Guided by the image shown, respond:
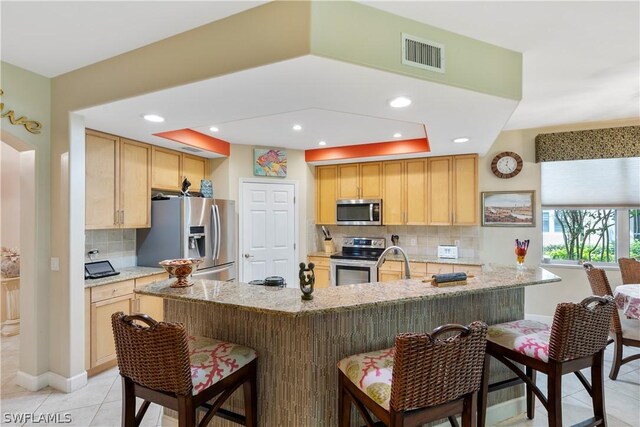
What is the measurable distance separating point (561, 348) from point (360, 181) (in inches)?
143

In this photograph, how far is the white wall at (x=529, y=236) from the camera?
418 cm

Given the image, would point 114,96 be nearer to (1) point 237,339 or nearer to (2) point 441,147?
(1) point 237,339

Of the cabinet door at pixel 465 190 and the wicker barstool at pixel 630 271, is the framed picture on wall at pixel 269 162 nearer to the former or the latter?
the cabinet door at pixel 465 190

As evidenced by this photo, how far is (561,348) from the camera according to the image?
5.77 ft

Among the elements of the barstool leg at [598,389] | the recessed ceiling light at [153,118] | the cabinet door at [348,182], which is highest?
the recessed ceiling light at [153,118]

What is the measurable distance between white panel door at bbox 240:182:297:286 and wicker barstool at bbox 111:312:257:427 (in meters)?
2.94

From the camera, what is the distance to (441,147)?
4.07 m

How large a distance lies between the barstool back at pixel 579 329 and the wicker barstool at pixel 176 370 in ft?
5.32

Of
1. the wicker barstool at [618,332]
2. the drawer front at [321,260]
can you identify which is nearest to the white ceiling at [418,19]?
the wicker barstool at [618,332]

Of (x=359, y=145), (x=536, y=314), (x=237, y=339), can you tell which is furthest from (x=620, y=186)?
(x=237, y=339)

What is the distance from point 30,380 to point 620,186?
6290mm

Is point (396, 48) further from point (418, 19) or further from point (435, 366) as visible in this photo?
point (435, 366)

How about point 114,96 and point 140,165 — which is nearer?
point 114,96

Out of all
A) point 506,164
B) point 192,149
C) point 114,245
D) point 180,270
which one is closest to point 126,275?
point 114,245
